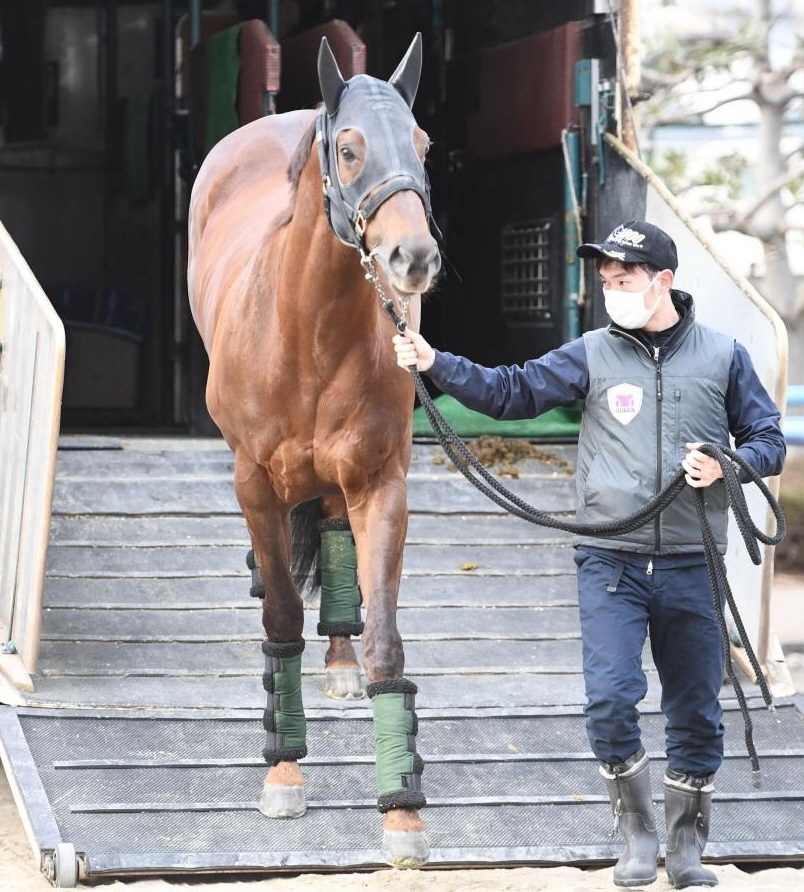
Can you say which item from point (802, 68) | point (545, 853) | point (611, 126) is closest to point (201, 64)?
point (611, 126)

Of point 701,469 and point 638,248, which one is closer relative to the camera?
point 701,469

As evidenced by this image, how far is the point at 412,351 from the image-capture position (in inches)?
130

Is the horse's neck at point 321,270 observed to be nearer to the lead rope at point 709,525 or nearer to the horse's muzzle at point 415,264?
the lead rope at point 709,525

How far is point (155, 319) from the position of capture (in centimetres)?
915

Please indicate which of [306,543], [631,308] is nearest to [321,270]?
[631,308]

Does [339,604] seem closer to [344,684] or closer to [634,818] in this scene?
[344,684]

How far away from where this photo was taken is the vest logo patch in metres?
3.47

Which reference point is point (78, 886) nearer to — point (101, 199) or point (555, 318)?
point (555, 318)

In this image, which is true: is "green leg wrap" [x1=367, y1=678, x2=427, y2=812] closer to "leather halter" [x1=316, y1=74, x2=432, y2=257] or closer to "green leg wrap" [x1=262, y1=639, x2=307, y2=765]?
"green leg wrap" [x1=262, y1=639, x2=307, y2=765]

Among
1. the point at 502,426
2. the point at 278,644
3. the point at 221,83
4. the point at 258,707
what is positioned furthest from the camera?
the point at 221,83

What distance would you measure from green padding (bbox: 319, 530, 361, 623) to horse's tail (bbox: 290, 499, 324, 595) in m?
0.03

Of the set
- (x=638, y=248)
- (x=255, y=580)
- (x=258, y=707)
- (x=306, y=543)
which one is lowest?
(x=258, y=707)

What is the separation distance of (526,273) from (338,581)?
2776mm

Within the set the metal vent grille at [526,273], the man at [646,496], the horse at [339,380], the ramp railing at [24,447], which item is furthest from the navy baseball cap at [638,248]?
the metal vent grille at [526,273]
